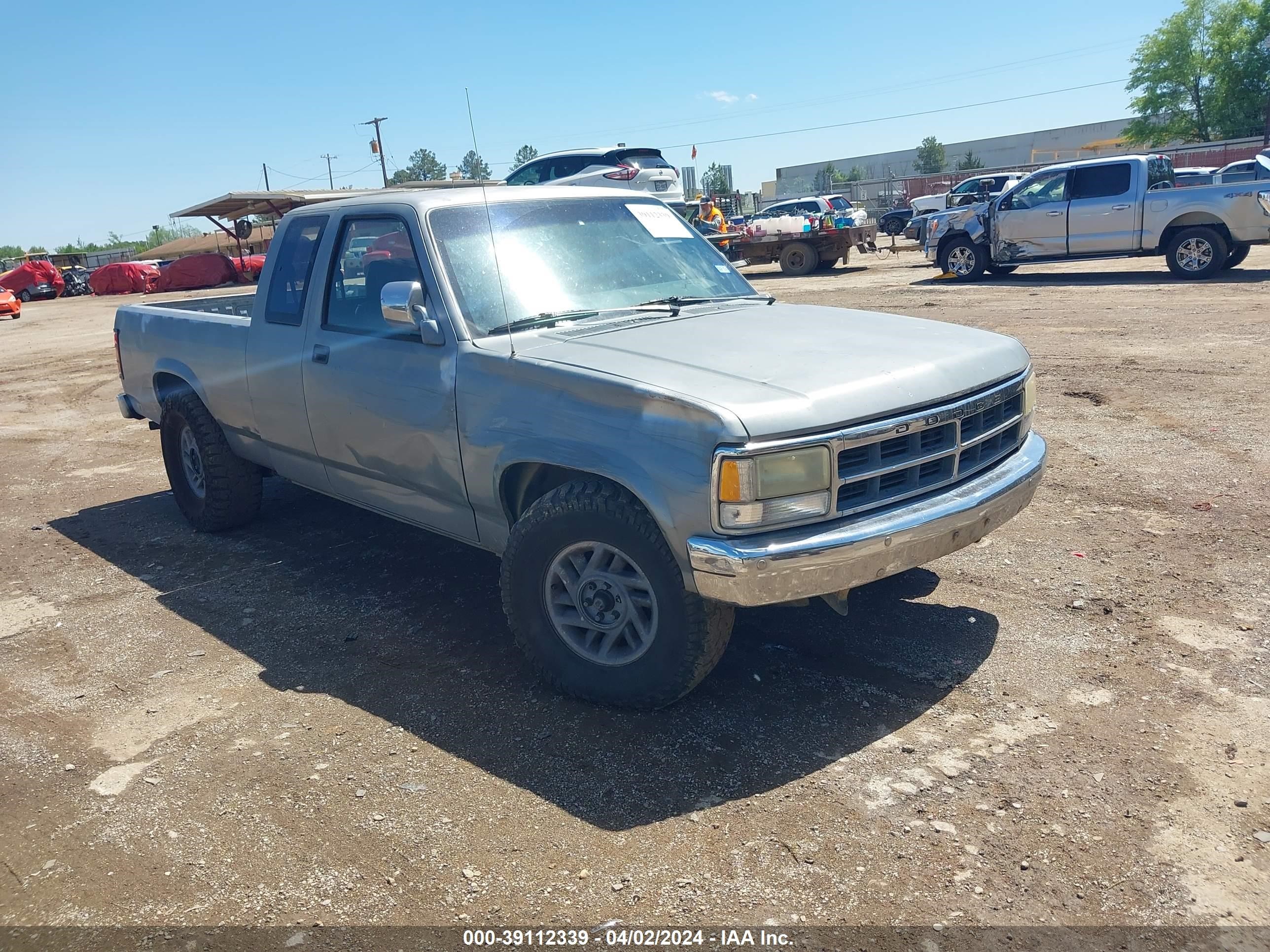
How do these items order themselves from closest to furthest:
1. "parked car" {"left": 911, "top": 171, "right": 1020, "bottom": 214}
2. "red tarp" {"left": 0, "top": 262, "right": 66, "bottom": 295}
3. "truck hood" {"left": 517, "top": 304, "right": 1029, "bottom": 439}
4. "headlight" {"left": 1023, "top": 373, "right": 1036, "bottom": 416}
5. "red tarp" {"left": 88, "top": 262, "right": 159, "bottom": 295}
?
"truck hood" {"left": 517, "top": 304, "right": 1029, "bottom": 439}
"headlight" {"left": 1023, "top": 373, "right": 1036, "bottom": 416}
"parked car" {"left": 911, "top": 171, "right": 1020, "bottom": 214}
"red tarp" {"left": 0, "top": 262, "right": 66, "bottom": 295}
"red tarp" {"left": 88, "top": 262, "right": 159, "bottom": 295}

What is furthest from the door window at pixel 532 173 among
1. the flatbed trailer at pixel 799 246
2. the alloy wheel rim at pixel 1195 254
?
the alloy wheel rim at pixel 1195 254

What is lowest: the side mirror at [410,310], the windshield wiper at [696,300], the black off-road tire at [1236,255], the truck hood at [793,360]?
the black off-road tire at [1236,255]

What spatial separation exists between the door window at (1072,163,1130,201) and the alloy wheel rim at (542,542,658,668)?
15617 millimetres

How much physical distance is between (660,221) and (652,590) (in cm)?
232

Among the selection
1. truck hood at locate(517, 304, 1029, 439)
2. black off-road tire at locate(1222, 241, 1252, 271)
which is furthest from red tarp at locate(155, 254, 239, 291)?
truck hood at locate(517, 304, 1029, 439)

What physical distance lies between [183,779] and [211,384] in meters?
2.93

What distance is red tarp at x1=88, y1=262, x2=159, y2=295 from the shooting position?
4159cm

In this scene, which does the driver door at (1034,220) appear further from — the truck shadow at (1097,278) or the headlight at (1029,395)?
the headlight at (1029,395)

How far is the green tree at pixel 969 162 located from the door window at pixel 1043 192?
71972 millimetres

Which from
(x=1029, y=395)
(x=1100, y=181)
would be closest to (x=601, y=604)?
(x=1029, y=395)

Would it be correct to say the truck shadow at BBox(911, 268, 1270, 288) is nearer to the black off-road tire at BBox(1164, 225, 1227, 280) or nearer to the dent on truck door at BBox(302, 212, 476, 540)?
the black off-road tire at BBox(1164, 225, 1227, 280)

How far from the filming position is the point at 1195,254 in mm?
15578

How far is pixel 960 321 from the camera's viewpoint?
12594 mm

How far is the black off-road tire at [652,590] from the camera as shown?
3311 millimetres
